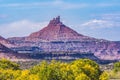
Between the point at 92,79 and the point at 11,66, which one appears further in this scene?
the point at 11,66

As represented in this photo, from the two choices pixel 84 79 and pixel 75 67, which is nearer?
pixel 84 79

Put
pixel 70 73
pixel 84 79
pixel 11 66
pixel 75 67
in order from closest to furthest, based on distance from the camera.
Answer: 1. pixel 84 79
2. pixel 70 73
3. pixel 75 67
4. pixel 11 66

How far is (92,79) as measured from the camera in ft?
356

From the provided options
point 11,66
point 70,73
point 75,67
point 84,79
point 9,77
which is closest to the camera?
point 84,79

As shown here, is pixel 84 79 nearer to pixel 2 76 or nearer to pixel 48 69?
pixel 48 69

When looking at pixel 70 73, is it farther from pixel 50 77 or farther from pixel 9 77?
pixel 9 77

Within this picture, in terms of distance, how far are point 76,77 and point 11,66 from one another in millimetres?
54835

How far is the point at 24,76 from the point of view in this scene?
10281 cm

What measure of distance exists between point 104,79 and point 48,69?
10969 mm

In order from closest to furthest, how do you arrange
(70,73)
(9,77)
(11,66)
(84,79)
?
1. (84,79)
2. (70,73)
3. (9,77)
4. (11,66)

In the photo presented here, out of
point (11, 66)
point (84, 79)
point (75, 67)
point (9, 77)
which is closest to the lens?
point (84, 79)

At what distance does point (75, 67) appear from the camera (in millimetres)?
108000

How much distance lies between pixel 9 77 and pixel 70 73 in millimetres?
19913

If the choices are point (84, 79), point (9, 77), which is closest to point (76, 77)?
point (84, 79)
